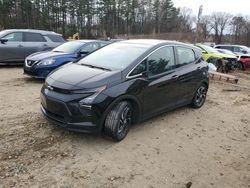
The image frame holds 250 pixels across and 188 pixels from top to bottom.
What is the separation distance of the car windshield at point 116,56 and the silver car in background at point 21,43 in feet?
22.7

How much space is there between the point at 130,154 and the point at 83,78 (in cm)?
137

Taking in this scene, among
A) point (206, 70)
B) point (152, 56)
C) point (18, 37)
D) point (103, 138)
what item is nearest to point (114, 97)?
point (103, 138)

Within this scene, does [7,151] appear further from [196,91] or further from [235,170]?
[196,91]

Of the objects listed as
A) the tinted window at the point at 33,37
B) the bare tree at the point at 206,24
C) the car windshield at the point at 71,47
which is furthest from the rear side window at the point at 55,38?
the bare tree at the point at 206,24

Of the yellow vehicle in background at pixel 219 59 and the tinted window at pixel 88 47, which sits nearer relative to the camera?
the tinted window at pixel 88 47

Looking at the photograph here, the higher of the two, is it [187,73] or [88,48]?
[88,48]

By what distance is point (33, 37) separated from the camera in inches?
466

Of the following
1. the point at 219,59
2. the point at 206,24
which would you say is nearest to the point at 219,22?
the point at 206,24

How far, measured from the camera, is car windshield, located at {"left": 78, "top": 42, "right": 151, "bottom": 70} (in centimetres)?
480

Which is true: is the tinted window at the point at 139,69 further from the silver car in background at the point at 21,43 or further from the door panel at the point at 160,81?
the silver car in background at the point at 21,43

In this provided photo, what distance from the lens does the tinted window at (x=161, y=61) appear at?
196 inches

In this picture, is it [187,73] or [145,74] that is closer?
[145,74]

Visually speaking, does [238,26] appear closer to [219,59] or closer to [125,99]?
[219,59]

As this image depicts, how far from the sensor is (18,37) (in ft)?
37.8
